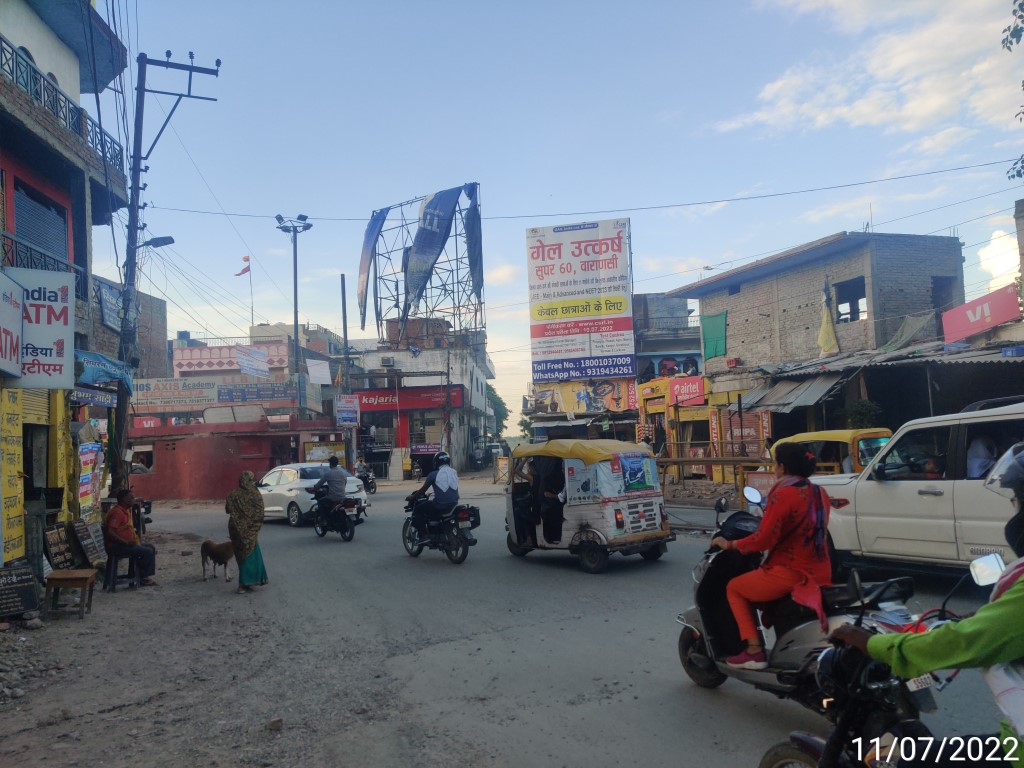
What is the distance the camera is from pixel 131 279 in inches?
608

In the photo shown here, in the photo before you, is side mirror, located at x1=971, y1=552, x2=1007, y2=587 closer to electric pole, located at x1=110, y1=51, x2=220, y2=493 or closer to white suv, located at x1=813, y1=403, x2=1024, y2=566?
white suv, located at x1=813, y1=403, x2=1024, y2=566

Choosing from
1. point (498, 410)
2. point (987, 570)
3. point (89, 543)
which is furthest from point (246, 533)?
point (498, 410)

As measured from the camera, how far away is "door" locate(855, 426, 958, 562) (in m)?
7.54

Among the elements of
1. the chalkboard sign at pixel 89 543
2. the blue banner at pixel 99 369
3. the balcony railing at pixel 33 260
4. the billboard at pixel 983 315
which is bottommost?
the chalkboard sign at pixel 89 543

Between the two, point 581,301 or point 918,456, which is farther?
point 581,301

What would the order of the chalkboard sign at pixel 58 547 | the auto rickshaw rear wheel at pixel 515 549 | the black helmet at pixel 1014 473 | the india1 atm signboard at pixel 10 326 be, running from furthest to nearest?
the auto rickshaw rear wheel at pixel 515 549 < the chalkboard sign at pixel 58 547 < the india1 atm signboard at pixel 10 326 < the black helmet at pixel 1014 473

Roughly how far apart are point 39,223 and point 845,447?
14.9m

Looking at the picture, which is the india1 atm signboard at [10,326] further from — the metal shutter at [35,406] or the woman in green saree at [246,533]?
the woman in green saree at [246,533]

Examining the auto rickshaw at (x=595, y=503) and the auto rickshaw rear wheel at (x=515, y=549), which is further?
the auto rickshaw rear wheel at (x=515, y=549)

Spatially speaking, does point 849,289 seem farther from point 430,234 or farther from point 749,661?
point 749,661

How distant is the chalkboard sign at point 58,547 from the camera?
33.6 feet
